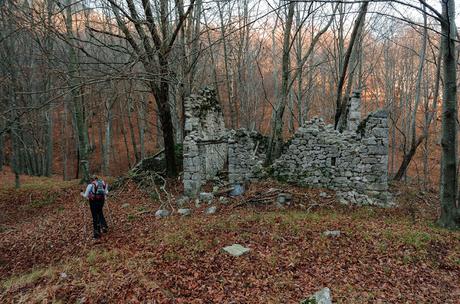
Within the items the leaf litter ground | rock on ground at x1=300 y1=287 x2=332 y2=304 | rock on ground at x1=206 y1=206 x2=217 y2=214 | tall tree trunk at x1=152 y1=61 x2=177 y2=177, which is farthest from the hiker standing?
rock on ground at x1=300 y1=287 x2=332 y2=304

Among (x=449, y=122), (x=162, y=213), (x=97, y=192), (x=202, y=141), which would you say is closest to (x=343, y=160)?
(x=449, y=122)

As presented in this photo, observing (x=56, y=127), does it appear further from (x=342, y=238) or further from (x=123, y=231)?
(x=342, y=238)

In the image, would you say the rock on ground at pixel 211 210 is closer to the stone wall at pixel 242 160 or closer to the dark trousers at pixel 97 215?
the stone wall at pixel 242 160

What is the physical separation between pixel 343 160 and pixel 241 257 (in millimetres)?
5373

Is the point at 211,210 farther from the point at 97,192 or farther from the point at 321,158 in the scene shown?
the point at 321,158

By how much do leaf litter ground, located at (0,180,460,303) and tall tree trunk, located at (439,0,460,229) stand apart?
0.58 m

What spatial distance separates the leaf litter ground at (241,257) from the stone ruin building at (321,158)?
88cm

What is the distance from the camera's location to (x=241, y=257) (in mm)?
5930

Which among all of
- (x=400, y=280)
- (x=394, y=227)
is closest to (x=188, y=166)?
(x=394, y=227)

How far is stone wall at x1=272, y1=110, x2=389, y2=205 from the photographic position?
30.1 feet

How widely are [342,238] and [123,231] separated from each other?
519 centimetres

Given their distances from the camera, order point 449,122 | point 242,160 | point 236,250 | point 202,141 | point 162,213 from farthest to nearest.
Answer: point 242,160, point 202,141, point 162,213, point 449,122, point 236,250

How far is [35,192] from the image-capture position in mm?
12945

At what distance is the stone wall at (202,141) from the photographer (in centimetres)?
1036
